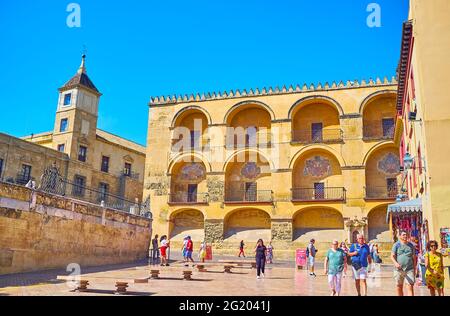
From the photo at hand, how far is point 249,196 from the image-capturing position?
32.0 meters

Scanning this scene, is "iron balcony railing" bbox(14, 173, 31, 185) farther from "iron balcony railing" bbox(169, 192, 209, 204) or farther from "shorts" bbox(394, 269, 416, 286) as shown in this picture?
"shorts" bbox(394, 269, 416, 286)

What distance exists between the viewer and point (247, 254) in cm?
2970

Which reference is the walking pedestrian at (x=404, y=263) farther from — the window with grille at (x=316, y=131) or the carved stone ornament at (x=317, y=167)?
the window with grille at (x=316, y=131)

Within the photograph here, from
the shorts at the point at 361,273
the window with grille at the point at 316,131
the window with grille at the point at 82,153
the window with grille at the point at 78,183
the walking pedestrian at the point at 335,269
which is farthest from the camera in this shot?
the window with grille at the point at 82,153

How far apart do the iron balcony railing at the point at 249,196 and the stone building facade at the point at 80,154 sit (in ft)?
30.6

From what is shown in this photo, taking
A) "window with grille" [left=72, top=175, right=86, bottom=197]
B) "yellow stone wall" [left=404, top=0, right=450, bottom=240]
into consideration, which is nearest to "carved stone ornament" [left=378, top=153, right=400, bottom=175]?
"yellow stone wall" [left=404, top=0, right=450, bottom=240]

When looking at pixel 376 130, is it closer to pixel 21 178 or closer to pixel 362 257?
pixel 362 257

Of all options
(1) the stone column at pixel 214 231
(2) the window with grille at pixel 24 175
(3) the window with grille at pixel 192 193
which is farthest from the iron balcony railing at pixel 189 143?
(2) the window with grille at pixel 24 175

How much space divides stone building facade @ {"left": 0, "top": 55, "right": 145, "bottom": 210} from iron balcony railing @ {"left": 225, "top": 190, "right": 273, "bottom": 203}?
9333mm

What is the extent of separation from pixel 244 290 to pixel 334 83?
23611 millimetres

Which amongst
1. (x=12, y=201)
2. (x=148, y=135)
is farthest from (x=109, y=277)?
(x=148, y=135)

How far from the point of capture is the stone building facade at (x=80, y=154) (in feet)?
105

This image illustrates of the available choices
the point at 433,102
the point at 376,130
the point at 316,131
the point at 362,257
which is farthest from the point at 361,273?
the point at 316,131

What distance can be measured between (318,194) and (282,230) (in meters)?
3.83
